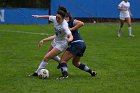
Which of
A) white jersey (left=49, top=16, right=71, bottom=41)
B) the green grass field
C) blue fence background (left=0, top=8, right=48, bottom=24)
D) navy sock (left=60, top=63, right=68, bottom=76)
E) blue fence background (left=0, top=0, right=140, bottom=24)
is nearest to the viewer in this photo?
the green grass field

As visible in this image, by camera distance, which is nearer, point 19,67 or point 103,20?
point 19,67

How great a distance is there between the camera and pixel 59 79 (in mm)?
11867

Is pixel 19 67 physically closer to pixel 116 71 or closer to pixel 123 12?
pixel 116 71

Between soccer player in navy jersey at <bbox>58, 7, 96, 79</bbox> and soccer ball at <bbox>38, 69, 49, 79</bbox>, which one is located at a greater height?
soccer player in navy jersey at <bbox>58, 7, 96, 79</bbox>

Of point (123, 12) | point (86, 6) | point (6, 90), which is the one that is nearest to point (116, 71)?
point (6, 90)

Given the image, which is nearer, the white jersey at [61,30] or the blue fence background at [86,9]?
the white jersey at [61,30]

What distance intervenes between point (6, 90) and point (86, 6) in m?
32.1

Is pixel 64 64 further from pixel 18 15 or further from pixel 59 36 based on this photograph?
Result: pixel 18 15

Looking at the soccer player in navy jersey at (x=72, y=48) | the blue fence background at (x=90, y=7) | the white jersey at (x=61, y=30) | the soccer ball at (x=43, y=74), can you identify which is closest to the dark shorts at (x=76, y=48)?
the soccer player in navy jersey at (x=72, y=48)

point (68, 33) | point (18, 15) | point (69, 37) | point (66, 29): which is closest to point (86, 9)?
point (18, 15)

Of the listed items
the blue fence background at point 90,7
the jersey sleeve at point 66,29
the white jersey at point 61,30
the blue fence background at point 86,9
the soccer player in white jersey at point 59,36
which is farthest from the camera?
the blue fence background at point 90,7

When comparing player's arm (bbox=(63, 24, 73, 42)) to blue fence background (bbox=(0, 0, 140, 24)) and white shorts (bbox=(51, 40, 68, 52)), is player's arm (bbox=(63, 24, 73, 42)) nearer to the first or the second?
white shorts (bbox=(51, 40, 68, 52))

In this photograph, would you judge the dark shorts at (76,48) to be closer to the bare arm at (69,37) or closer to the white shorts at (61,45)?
the white shorts at (61,45)

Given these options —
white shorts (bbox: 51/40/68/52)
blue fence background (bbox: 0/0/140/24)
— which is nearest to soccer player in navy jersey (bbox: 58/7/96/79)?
white shorts (bbox: 51/40/68/52)
